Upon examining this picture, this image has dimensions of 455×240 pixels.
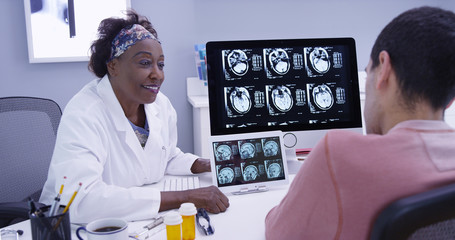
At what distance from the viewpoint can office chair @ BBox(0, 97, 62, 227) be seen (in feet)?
4.52

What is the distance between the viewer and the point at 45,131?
4.88ft

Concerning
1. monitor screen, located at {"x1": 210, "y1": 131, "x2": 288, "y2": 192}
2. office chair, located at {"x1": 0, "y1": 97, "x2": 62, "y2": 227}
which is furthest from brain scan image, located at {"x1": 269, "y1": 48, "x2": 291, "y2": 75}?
office chair, located at {"x1": 0, "y1": 97, "x2": 62, "y2": 227}

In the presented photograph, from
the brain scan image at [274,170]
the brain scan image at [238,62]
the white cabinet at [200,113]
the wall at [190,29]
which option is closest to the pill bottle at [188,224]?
the brain scan image at [274,170]

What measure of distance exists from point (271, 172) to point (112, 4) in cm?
190

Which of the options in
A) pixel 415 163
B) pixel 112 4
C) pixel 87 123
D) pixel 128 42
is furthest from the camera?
pixel 112 4

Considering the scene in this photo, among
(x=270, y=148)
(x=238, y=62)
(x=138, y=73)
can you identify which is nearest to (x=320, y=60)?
(x=238, y=62)

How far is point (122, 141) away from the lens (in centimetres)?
130

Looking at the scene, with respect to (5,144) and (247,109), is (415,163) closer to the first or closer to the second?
(247,109)

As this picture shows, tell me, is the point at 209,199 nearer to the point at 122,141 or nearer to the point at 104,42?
the point at 122,141

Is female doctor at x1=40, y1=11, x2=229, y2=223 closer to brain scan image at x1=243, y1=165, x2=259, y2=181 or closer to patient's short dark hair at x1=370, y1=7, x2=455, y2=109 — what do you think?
brain scan image at x1=243, y1=165, x2=259, y2=181

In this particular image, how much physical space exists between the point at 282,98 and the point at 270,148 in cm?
25

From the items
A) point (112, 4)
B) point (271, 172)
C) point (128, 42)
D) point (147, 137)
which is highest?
point (112, 4)

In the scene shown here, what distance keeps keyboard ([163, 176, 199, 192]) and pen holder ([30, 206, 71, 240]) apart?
0.50 metres

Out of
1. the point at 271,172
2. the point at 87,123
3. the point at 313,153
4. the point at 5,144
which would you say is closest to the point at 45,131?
the point at 5,144
